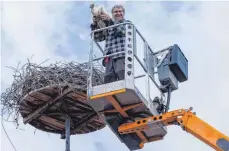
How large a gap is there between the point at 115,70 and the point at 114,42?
1.63 feet

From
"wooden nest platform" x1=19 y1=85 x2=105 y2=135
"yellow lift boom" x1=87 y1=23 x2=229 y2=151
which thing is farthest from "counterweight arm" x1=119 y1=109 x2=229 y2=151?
"wooden nest platform" x1=19 y1=85 x2=105 y2=135

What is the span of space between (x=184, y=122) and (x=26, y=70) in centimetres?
471

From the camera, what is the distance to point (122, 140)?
8.63 m

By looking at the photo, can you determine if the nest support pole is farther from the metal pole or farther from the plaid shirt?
the plaid shirt

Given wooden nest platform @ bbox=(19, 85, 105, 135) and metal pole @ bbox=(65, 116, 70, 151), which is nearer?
wooden nest platform @ bbox=(19, 85, 105, 135)

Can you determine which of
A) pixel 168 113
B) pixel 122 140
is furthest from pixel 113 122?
pixel 168 113

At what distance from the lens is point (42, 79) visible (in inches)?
450

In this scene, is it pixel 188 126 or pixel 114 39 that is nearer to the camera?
pixel 188 126

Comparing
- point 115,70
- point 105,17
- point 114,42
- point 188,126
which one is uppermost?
point 105,17

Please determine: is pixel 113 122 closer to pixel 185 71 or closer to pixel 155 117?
pixel 155 117

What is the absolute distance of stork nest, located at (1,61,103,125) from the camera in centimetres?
1130

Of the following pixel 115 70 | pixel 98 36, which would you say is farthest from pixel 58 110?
pixel 115 70

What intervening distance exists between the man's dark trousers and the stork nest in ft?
7.48

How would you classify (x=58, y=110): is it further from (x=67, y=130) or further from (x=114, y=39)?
(x=114, y=39)
